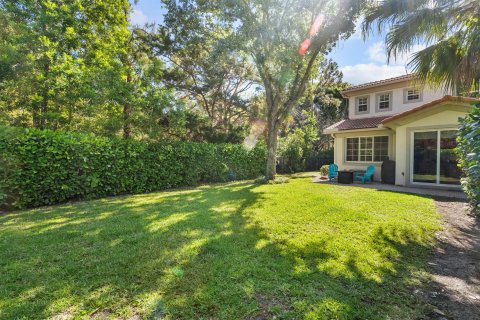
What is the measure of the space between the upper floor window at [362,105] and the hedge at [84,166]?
10388 millimetres

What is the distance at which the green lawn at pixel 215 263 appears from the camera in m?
2.65

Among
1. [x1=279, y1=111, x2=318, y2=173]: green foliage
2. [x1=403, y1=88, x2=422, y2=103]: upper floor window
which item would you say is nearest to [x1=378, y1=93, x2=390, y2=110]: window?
[x1=403, y1=88, x2=422, y2=103]: upper floor window

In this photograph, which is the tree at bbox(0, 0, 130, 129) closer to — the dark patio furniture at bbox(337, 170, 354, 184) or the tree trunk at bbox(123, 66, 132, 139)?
the tree trunk at bbox(123, 66, 132, 139)

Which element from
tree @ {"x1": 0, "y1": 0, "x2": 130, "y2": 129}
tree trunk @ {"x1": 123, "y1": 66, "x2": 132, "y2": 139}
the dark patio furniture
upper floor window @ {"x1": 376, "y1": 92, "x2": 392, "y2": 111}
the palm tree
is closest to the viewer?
the palm tree

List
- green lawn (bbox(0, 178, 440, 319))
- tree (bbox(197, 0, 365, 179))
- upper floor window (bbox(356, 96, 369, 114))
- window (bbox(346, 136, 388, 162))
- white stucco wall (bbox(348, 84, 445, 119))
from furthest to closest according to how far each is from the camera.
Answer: upper floor window (bbox(356, 96, 369, 114)) → window (bbox(346, 136, 388, 162)) → white stucco wall (bbox(348, 84, 445, 119)) → tree (bbox(197, 0, 365, 179)) → green lawn (bbox(0, 178, 440, 319))

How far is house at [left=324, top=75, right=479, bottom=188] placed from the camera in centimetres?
1055

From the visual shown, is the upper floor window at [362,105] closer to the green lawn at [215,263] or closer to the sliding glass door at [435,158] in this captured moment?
the sliding glass door at [435,158]

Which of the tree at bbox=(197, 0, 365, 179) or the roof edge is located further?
the roof edge

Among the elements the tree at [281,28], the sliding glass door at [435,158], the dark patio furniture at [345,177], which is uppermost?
the tree at [281,28]

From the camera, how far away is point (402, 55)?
7066 millimetres

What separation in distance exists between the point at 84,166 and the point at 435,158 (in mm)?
14141

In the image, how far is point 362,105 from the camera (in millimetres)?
16328

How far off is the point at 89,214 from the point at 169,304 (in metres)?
4.78

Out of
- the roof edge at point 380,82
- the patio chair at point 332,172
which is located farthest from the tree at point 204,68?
the roof edge at point 380,82
